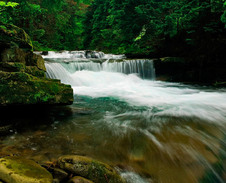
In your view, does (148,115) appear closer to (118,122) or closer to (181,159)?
(118,122)

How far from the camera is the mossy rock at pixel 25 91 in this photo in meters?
2.74

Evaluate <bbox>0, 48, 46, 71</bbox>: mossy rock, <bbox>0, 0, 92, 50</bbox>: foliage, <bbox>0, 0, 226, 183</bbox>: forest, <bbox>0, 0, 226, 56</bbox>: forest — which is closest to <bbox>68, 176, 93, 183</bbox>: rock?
<bbox>0, 0, 226, 183</bbox>: forest

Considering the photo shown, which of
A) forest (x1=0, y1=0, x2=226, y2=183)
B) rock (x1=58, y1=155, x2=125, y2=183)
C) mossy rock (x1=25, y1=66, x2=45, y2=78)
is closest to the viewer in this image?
rock (x1=58, y1=155, x2=125, y2=183)

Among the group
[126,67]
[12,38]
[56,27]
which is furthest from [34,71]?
[56,27]

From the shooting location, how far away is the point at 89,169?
1.73 meters

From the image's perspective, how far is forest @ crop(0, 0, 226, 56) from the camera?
8703mm

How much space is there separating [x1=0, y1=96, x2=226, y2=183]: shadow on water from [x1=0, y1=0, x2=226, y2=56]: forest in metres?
3.64

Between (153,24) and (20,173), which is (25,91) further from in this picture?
(153,24)

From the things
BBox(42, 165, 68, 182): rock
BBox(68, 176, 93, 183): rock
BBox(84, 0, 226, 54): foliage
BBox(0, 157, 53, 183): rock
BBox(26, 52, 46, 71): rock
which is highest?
BBox(84, 0, 226, 54): foliage

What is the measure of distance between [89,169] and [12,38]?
3672mm

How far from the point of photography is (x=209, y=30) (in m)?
8.50

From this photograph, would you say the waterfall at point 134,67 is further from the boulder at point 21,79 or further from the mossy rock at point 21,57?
the boulder at point 21,79

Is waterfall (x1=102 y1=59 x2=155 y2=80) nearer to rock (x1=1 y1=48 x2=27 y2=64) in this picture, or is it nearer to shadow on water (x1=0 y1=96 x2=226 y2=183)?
shadow on water (x1=0 y1=96 x2=226 y2=183)

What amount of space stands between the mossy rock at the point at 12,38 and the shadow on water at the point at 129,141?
160 centimetres
